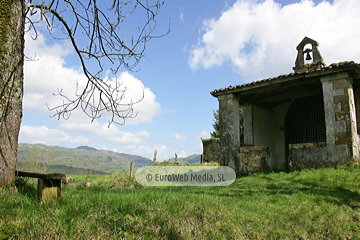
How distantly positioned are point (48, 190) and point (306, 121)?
1189cm

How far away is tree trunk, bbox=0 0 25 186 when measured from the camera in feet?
14.1

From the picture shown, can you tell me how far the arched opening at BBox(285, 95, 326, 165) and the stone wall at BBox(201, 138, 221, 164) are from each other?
8236 mm

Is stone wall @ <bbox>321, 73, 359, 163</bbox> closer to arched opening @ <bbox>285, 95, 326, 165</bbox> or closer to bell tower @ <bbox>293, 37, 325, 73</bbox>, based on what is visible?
arched opening @ <bbox>285, 95, 326, 165</bbox>

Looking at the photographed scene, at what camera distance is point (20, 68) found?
4.59 meters

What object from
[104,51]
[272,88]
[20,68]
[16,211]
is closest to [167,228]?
[16,211]

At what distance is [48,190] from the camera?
12.8 ft

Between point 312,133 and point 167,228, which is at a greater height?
point 312,133

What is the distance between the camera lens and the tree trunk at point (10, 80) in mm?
4312

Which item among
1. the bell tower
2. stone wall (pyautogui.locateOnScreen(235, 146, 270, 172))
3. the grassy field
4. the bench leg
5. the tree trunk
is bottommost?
the grassy field

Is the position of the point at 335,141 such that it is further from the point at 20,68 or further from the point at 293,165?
the point at 20,68

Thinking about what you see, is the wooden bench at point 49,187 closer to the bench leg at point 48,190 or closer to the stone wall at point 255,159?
the bench leg at point 48,190

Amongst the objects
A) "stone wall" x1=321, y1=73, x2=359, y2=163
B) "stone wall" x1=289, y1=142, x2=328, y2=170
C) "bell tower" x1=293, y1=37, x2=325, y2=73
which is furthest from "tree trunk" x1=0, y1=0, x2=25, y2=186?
"bell tower" x1=293, y1=37, x2=325, y2=73

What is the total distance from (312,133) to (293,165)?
3.46 meters

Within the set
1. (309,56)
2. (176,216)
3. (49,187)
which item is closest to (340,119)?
(309,56)
